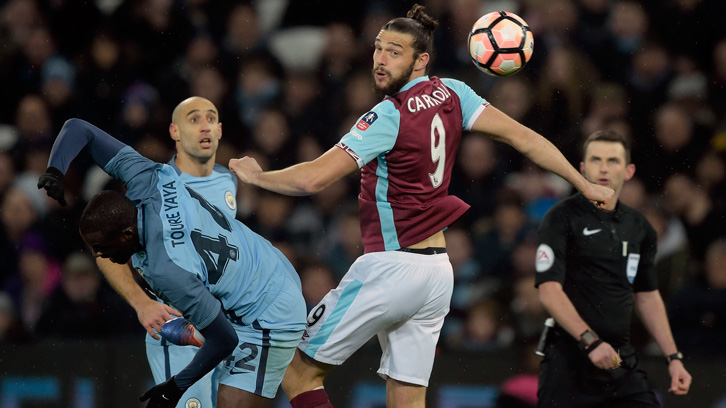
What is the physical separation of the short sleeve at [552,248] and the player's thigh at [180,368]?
187cm

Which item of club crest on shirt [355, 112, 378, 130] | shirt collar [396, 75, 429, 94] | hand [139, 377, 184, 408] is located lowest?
hand [139, 377, 184, 408]

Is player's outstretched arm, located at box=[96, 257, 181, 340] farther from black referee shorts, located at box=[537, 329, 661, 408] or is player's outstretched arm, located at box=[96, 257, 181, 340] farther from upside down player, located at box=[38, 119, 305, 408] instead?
black referee shorts, located at box=[537, 329, 661, 408]

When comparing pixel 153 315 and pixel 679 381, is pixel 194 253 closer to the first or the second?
pixel 153 315

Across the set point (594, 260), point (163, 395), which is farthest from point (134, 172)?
point (594, 260)

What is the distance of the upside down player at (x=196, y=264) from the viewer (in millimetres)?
3262

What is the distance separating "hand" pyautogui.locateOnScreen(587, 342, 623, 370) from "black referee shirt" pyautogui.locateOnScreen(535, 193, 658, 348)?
262 millimetres

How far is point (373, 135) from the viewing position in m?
3.88

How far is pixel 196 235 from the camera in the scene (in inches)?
136

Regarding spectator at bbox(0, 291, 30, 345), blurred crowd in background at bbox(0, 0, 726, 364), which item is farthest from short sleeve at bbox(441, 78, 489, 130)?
spectator at bbox(0, 291, 30, 345)

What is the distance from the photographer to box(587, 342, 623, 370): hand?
184 inches

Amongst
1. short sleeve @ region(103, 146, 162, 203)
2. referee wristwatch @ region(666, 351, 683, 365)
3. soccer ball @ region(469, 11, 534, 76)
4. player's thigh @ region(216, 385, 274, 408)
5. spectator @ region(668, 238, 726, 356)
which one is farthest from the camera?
spectator @ region(668, 238, 726, 356)

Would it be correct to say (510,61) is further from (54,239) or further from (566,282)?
(54,239)

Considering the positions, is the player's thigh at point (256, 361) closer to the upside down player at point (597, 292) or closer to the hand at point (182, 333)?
the hand at point (182, 333)

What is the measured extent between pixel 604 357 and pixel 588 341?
12 cm
